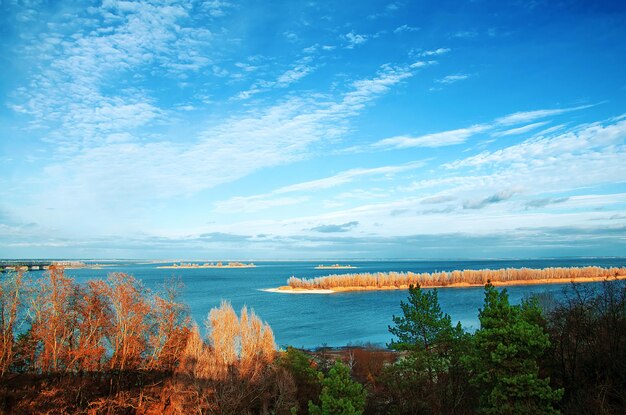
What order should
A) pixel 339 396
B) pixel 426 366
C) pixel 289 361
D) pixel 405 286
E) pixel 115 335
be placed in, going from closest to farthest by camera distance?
1. pixel 339 396
2. pixel 426 366
3. pixel 289 361
4. pixel 115 335
5. pixel 405 286

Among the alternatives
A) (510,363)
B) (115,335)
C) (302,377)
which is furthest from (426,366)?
(115,335)

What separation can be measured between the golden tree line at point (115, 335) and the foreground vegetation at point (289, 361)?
0.30ft

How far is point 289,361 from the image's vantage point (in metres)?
25.5

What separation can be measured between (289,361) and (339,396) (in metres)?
10.6

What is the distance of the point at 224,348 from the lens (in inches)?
1099

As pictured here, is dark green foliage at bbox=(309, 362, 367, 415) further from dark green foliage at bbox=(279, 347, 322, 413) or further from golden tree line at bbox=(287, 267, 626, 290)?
golden tree line at bbox=(287, 267, 626, 290)

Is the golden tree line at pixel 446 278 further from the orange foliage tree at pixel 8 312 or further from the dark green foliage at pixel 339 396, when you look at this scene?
the dark green foliage at pixel 339 396

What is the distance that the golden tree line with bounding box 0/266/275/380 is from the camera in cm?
2758

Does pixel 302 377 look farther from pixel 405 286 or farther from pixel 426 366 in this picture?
pixel 405 286

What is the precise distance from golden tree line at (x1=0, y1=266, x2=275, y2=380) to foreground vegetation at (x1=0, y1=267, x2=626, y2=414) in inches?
3.7

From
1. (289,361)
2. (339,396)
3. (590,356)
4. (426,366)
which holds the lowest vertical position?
(289,361)

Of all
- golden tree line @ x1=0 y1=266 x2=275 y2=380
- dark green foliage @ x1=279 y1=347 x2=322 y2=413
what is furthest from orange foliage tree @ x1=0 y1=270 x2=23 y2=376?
dark green foliage @ x1=279 y1=347 x2=322 y2=413

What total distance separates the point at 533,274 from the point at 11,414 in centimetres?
10732

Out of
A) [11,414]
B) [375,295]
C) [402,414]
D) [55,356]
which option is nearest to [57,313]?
[55,356]
